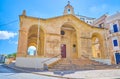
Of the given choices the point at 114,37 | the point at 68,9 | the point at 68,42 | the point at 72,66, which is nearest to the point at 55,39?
the point at 68,42

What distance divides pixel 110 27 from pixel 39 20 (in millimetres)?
17827

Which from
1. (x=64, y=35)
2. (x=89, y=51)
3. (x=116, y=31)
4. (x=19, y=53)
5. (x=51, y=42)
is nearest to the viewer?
(x=19, y=53)

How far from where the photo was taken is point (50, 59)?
16.6 m

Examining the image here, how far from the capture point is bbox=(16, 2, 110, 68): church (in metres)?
15.6

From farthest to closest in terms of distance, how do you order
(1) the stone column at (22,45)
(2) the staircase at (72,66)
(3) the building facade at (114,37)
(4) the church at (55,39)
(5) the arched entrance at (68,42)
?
(3) the building facade at (114,37) < (5) the arched entrance at (68,42) < (4) the church at (55,39) < (1) the stone column at (22,45) < (2) the staircase at (72,66)

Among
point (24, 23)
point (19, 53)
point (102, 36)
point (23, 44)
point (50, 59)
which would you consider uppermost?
point (24, 23)

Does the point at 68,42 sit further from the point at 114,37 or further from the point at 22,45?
the point at 114,37

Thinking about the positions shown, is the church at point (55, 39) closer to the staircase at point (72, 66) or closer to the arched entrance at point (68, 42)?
the arched entrance at point (68, 42)

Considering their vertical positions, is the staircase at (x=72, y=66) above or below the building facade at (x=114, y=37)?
below

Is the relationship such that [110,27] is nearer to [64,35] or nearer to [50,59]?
[64,35]

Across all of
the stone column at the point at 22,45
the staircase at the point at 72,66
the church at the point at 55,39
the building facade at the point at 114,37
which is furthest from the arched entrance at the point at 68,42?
the stone column at the point at 22,45

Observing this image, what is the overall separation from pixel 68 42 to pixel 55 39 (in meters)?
4.97

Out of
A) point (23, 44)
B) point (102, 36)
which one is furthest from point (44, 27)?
point (102, 36)

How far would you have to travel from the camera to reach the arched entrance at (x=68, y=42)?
21.9 m
